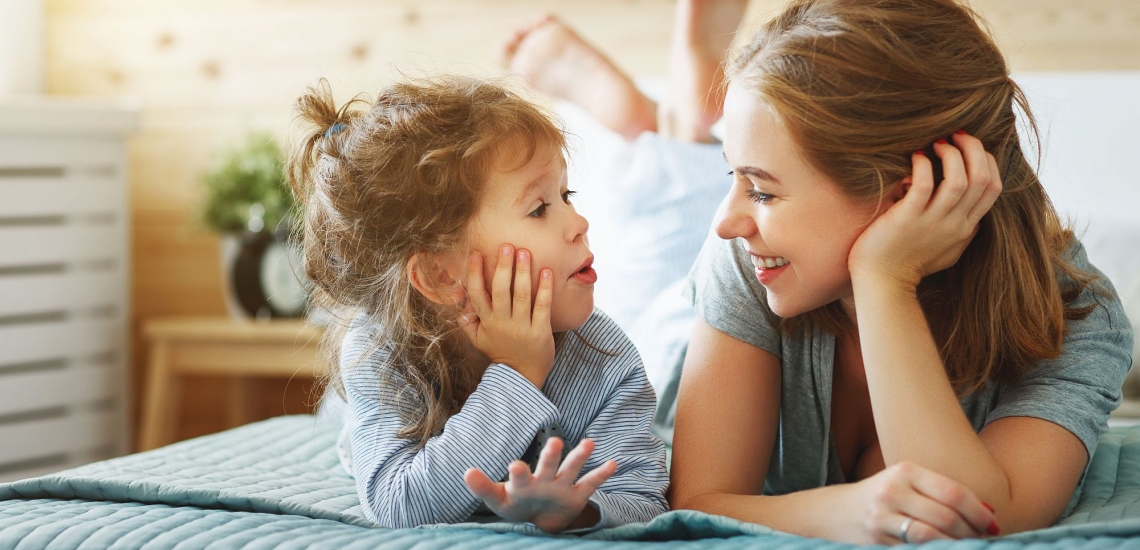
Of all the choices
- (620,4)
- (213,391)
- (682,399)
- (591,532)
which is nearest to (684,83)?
→ (620,4)

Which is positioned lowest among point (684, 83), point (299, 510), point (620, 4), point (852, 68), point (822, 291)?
point (299, 510)

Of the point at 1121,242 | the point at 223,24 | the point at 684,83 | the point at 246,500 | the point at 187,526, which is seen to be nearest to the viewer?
the point at 187,526

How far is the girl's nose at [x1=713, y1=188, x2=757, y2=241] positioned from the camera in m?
0.96

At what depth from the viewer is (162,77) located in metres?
2.99

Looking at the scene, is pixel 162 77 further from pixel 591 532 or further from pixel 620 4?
pixel 591 532

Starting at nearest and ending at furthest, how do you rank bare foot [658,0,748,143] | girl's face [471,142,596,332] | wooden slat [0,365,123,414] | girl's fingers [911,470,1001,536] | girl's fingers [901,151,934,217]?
girl's fingers [911,470,1001,536] → girl's fingers [901,151,934,217] → girl's face [471,142,596,332] → bare foot [658,0,748,143] → wooden slat [0,365,123,414]

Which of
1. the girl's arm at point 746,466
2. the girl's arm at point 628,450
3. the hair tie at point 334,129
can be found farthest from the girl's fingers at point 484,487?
the hair tie at point 334,129

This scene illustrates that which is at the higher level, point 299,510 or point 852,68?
point 852,68

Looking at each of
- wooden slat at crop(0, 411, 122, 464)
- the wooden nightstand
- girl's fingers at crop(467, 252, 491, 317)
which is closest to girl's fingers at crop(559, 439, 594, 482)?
girl's fingers at crop(467, 252, 491, 317)

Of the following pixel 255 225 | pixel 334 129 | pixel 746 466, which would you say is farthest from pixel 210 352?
pixel 746 466

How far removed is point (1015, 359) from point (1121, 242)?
2.62 feet

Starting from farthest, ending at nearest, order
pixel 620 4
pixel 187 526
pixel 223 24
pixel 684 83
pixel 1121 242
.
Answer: pixel 223 24
pixel 620 4
pixel 684 83
pixel 1121 242
pixel 187 526

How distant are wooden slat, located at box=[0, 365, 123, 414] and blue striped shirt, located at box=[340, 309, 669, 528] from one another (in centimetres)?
160

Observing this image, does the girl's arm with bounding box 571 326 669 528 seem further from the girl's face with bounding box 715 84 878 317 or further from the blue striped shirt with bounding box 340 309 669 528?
the girl's face with bounding box 715 84 878 317
